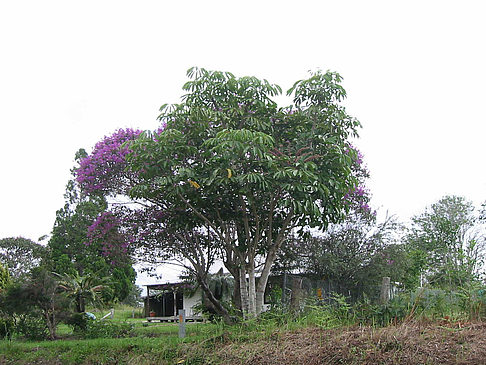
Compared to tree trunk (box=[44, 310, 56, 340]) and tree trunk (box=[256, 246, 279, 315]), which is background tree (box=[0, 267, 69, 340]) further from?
tree trunk (box=[256, 246, 279, 315])

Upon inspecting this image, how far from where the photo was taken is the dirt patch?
20.3ft

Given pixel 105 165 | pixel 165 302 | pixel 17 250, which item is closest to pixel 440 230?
pixel 165 302

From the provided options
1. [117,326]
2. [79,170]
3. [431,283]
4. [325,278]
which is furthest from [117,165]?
[431,283]

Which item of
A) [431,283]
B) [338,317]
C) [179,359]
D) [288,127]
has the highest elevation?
[288,127]

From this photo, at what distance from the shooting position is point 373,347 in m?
6.58

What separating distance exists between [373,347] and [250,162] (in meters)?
4.34

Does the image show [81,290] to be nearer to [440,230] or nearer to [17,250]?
[440,230]

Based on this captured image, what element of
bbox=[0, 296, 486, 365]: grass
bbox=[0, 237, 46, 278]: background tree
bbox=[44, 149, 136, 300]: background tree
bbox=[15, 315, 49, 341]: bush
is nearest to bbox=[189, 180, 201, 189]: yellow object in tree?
bbox=[0, 296, 486, 365]: grass

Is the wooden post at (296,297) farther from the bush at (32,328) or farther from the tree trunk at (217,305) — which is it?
the bush at (32,328)

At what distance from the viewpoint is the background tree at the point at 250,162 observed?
30.7ft

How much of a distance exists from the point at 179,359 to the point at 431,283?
4755 mm

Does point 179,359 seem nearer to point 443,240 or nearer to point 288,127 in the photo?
point 288,127

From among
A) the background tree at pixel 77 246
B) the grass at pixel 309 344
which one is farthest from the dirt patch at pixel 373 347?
the background tree at pixel 77 246

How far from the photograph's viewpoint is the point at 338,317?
8.53 metres
